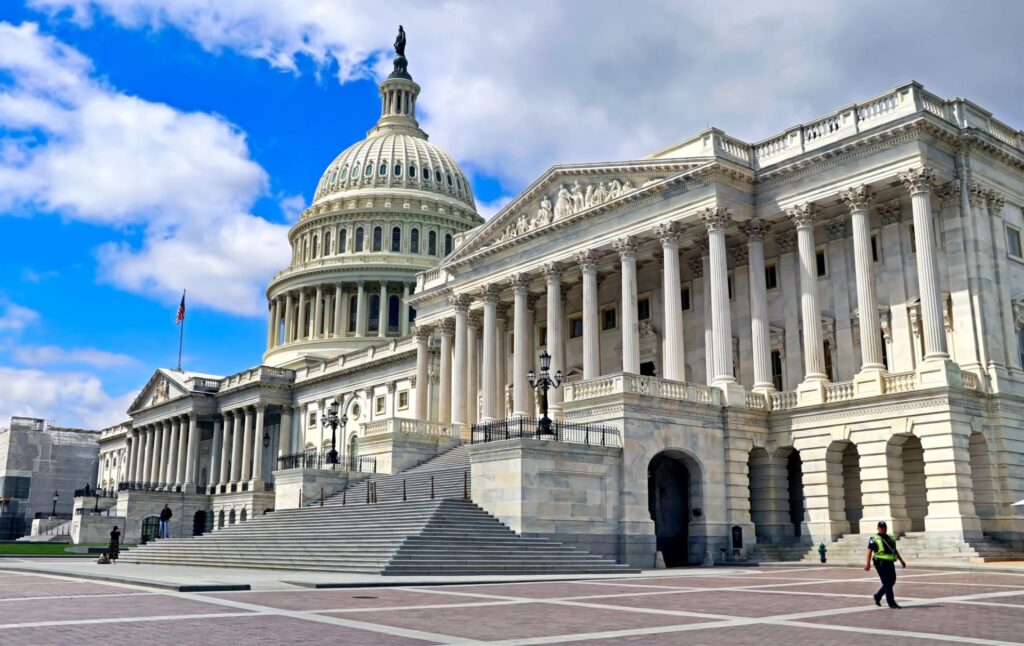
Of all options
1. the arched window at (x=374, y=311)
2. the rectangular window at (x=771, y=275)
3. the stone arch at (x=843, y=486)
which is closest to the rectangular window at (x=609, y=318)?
the rectangular window at (x=771, y=275)

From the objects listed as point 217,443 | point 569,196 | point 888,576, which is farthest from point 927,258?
point 217,443

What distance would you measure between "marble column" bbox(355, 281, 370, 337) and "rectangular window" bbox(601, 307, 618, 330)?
61202mm

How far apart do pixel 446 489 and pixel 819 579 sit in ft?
59.7

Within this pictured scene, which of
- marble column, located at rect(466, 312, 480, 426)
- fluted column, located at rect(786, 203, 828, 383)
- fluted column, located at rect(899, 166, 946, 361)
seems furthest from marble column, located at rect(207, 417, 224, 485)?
fluted column, located at rect(899, 166, 946, 361)

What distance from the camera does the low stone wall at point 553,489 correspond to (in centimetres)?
3534

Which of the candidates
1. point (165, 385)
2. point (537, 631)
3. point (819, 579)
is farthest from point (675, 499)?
point (165, 385)

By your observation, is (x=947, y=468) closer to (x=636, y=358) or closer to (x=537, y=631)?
(x=636, y=358)

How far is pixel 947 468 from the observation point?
36.7 meters

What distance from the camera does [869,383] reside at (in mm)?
39906

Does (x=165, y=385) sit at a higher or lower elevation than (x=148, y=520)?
higher

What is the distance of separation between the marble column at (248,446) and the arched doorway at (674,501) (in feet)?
213

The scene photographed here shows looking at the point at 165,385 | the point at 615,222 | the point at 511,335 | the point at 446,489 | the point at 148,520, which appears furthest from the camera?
the point at 165,385

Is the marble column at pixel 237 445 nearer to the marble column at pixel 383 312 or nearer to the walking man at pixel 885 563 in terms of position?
the marble column at pixel 383 312

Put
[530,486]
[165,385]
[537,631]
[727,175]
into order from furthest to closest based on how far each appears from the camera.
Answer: [165,385] → [727,175] → [530,486] → [537,631]
